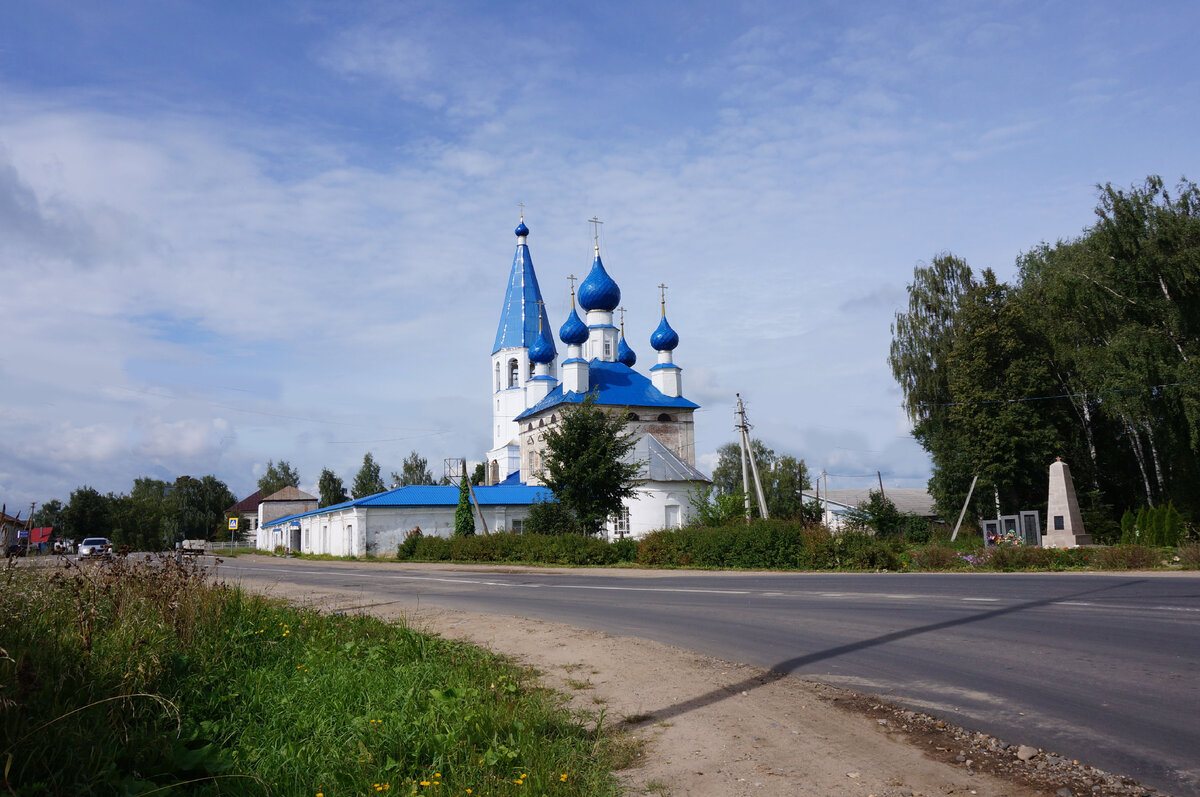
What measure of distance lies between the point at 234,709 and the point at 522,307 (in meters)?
57.2

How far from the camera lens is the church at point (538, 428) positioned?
4459cm

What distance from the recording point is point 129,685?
5586 mm

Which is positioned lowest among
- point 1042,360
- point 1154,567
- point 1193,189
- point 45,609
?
point 1154,567

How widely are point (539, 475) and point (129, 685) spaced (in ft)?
94.1

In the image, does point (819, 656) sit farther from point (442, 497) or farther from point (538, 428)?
point (538, 428)

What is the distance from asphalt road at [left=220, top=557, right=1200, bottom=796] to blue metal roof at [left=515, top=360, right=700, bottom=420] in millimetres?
35688

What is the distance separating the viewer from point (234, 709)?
20.8 feet

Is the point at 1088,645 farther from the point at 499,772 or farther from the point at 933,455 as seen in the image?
the point at 933,455

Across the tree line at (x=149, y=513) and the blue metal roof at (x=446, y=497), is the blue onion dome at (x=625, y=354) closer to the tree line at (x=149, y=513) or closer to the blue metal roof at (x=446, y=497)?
the blue metal roof at (x=446, y=497)

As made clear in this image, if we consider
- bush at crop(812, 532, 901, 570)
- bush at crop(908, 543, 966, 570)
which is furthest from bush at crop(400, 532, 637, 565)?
bush at crop(908, 543, 966, 570)

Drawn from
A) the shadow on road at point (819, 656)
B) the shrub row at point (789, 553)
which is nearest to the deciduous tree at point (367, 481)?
the shrub row at point (789, 553)

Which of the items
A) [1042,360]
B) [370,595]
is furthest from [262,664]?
[1042,360]

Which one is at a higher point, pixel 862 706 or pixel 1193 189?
pixel 1193 189

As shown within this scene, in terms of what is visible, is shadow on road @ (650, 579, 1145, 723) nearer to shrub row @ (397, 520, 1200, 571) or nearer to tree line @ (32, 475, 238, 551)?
shrub row @ (397, 520, 1200, 571)
